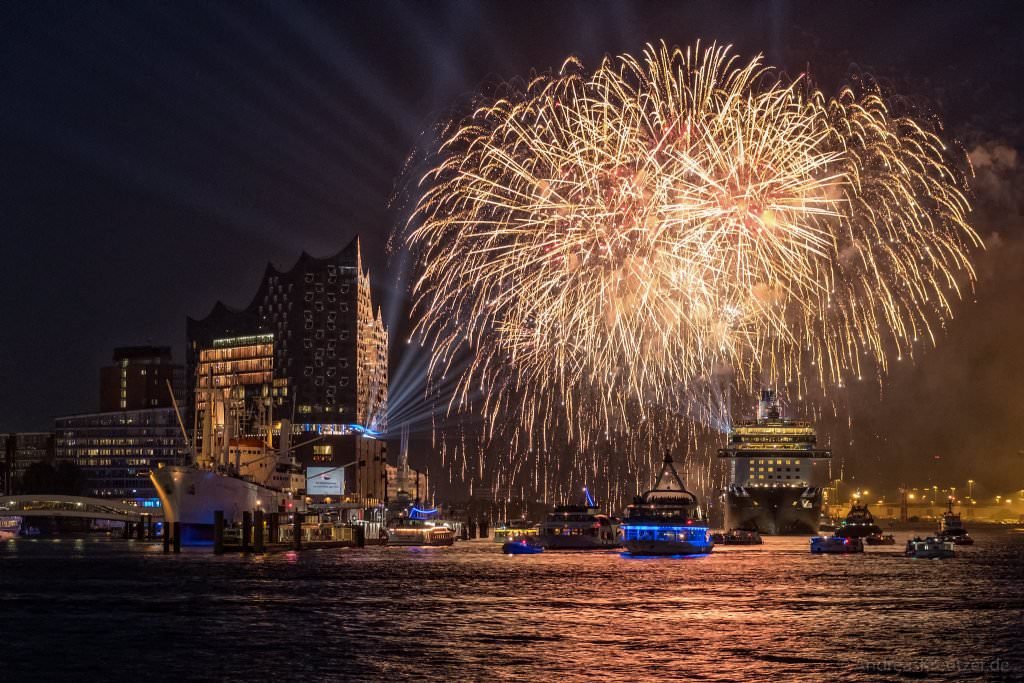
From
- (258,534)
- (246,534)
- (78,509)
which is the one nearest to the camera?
(246,534)

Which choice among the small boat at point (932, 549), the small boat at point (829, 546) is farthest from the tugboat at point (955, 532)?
the small boat at point (932, 549)

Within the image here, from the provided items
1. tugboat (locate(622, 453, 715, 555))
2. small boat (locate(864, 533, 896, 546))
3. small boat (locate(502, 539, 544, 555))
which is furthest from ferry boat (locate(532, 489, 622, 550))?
small boat (locate(864, 533, 896, 546))

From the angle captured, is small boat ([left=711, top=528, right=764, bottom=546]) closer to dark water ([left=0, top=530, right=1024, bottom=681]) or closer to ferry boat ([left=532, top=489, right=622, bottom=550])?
ferry boat ([left=532, top=489, right=622, bottom=550])

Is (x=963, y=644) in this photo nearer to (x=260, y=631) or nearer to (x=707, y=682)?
(x=707, y=682)

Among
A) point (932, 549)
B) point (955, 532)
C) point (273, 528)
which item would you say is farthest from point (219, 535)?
point (955, 532)

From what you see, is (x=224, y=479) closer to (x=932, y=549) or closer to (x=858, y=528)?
(x=932, y=549)

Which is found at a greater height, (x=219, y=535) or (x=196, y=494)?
(x=196, y=494)

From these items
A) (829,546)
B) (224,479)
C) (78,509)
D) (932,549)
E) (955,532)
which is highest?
(224,479)

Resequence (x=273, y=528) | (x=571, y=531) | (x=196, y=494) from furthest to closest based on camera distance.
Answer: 1. (x=196, y=494)
2. (x=571, y=531)
3. (x=273, y=528)
